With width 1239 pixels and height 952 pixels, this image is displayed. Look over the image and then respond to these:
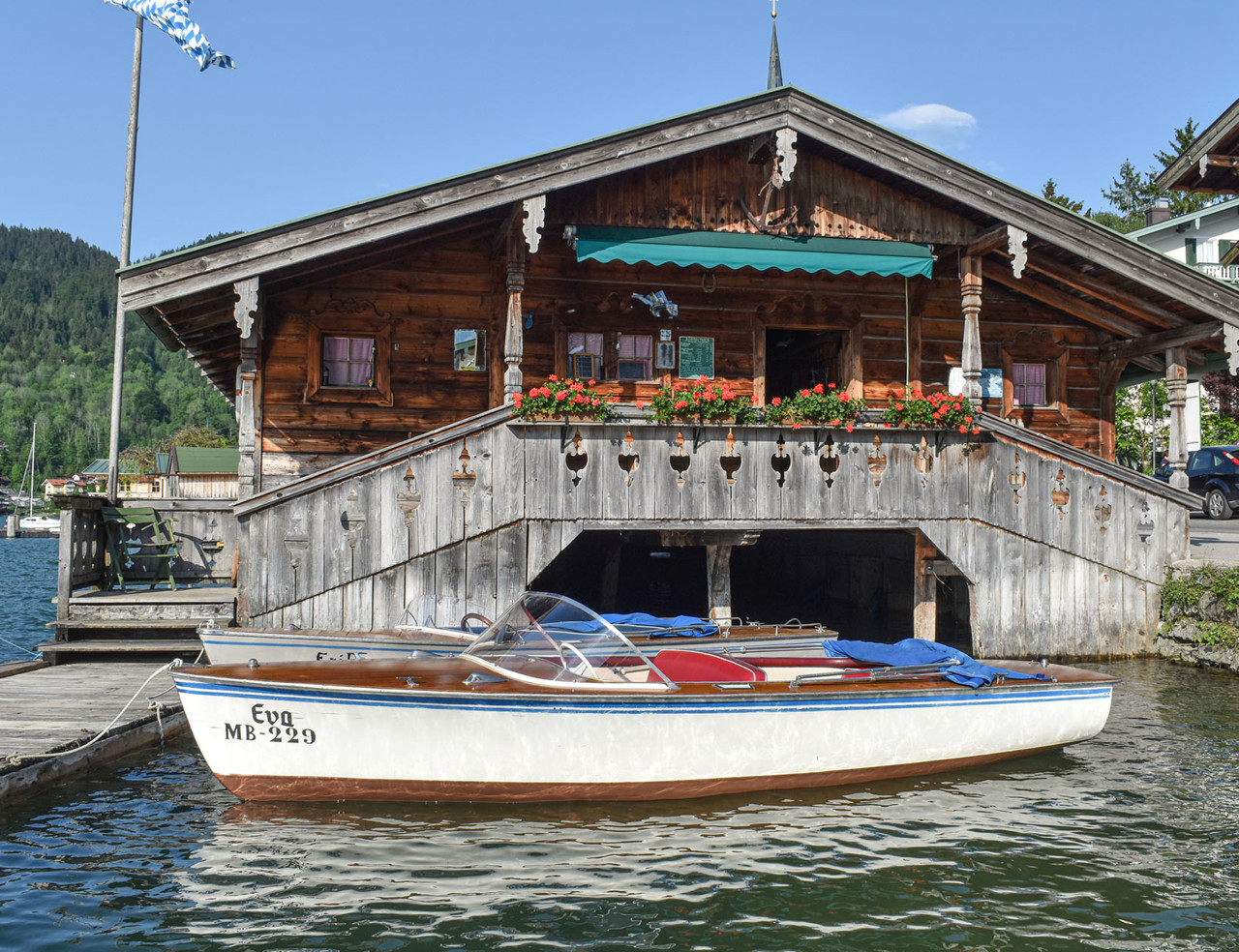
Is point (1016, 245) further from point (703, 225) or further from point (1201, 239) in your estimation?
point (1201, 239)

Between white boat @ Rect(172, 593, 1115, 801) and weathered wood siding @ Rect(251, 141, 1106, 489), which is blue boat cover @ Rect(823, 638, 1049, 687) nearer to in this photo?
white boat @ Rect(172, 593, 1115, 801)

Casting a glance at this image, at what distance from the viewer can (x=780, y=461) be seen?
14.0m

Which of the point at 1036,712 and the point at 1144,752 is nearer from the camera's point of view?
the point at 1036,712

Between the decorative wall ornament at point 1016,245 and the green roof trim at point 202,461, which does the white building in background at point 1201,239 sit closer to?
the decorative wall ornament at point 1016,245

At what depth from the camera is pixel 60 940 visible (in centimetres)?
589

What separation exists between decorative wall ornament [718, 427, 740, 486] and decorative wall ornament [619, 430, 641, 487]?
3.83ft

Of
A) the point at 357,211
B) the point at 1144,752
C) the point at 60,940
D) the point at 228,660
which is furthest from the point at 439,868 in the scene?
the point at 357,211

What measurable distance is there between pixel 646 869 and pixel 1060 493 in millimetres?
10153

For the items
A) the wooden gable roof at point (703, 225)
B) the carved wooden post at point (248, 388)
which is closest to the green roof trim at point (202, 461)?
the wooden gable roof at point (703, 225)

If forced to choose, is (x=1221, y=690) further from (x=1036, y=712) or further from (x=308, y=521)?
(x=308, y=521)

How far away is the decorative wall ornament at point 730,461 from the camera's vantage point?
13844mm

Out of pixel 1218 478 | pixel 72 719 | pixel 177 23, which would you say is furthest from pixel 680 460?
pixel 1218 478

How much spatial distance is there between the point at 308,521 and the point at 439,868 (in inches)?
254

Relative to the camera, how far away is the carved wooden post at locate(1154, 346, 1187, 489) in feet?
50.8
